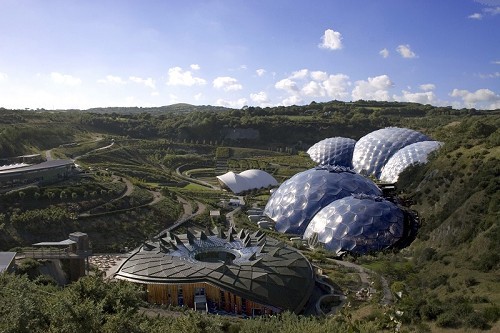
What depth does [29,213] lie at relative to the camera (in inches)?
1570

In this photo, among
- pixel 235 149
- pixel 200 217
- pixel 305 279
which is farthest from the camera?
pixel 235 149

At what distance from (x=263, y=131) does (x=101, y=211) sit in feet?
223

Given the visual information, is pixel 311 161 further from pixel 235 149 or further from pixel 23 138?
pixel 23 138

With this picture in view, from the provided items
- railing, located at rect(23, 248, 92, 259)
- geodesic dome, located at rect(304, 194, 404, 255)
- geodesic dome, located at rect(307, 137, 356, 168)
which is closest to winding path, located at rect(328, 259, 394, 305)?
geodesic dome, located at rect(304, 194, 404, 255)

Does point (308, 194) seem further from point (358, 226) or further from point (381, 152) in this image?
point (381, 152)

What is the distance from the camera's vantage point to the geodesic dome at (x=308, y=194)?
4541 cm

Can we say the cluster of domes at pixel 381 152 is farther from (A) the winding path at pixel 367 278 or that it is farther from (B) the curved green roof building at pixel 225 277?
(B) the curved green roof building at pixel 225 277

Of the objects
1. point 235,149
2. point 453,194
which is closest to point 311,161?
point 235,149

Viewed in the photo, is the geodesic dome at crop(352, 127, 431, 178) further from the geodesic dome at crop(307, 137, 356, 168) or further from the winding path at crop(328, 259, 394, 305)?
the winding path at crop(328, 259, 394, 305)

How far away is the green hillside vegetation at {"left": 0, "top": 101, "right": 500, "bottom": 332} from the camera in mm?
17406

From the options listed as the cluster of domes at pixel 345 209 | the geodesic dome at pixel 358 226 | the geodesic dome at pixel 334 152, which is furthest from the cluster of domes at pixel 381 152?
the geodesic dome at pixel 358 226

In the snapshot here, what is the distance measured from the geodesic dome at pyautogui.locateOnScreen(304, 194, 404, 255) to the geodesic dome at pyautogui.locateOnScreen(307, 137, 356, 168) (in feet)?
114

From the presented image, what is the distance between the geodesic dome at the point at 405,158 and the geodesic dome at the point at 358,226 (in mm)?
19744

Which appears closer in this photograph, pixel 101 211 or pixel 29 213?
pixel 29 213
